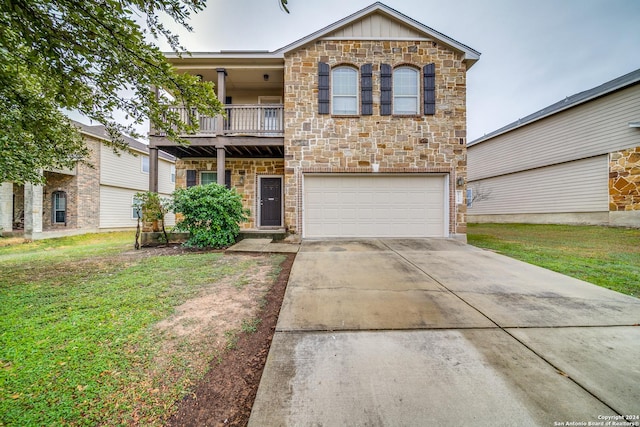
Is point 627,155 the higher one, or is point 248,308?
point 627,155

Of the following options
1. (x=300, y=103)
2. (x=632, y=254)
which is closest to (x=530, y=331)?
(x=632, y=254)

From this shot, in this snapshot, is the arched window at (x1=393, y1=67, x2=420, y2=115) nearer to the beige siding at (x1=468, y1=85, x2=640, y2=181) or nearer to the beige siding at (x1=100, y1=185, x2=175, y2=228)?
the beige siding at (x1=468, y1=85, x2=640, y2=181)

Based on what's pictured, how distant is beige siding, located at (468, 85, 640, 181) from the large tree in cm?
1477

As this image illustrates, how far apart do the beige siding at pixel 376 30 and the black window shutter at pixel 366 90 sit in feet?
3.43

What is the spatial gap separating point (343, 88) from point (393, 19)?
2.59 m

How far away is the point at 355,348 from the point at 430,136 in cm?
728

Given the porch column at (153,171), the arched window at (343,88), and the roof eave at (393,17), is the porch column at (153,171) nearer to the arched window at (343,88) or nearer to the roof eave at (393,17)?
the roof eave at (393,17)

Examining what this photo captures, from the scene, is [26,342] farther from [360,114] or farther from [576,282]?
[360,114]

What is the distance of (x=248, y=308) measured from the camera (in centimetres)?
283

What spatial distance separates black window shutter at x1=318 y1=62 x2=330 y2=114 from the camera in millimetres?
7559

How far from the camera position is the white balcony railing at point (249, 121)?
26.1ft

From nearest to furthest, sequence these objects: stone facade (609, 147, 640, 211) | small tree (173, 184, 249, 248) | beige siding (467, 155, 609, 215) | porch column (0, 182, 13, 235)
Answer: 1. small tree (173, 184, 249, 248)
2. stone facade (609, 147, 640, 211)
3. beige siding (467, 155, 609, 215)
4. porch column (0, 182, 13, 235)

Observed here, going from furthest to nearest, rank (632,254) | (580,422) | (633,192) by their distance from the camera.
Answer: (633,192) < (632,254) < (580,422)

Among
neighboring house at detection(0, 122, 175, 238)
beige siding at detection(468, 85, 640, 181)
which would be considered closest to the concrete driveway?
beige siding at detection(468, 85, 640, 181)
